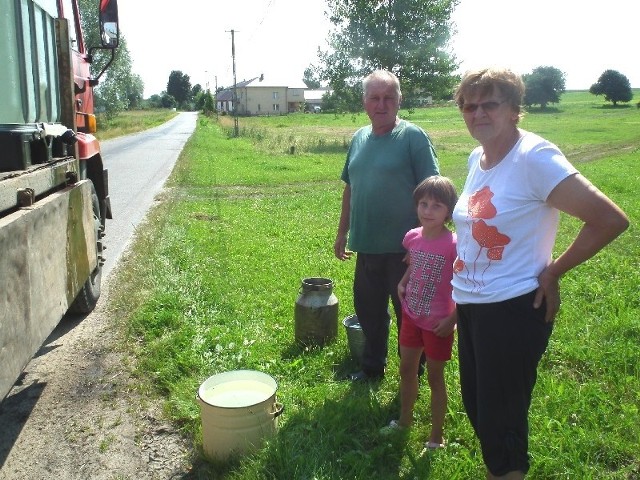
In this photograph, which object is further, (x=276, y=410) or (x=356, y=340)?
(x=356, y=340)

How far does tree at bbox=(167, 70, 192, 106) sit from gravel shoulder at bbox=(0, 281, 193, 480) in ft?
431

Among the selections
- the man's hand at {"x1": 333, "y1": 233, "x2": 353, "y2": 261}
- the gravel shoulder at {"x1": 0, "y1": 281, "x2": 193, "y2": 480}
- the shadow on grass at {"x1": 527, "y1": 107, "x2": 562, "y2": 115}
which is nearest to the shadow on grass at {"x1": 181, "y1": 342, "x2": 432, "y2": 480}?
the gravel shoulder at {"x1": 0, "y1": 281, "x2": 193, "y2": 480}

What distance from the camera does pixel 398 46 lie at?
29312 mm

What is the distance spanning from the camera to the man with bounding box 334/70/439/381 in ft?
11.5

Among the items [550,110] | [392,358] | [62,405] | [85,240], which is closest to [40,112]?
[85,240]

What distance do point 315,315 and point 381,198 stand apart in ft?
3.89

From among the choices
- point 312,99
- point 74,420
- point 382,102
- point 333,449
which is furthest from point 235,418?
point 312,99

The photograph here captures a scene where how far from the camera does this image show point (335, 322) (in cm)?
448

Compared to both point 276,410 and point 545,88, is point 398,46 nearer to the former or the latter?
point 276,410

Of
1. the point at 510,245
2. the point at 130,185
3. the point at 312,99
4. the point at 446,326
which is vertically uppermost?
the point at 312,99

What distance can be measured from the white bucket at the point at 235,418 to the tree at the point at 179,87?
13261 centimetres

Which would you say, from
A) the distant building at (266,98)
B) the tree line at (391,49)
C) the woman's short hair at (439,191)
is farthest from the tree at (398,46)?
the distant building at (266,98)

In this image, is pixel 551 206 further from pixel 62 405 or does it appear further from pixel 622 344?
pixel 62 405

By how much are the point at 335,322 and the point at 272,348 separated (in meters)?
0.51
